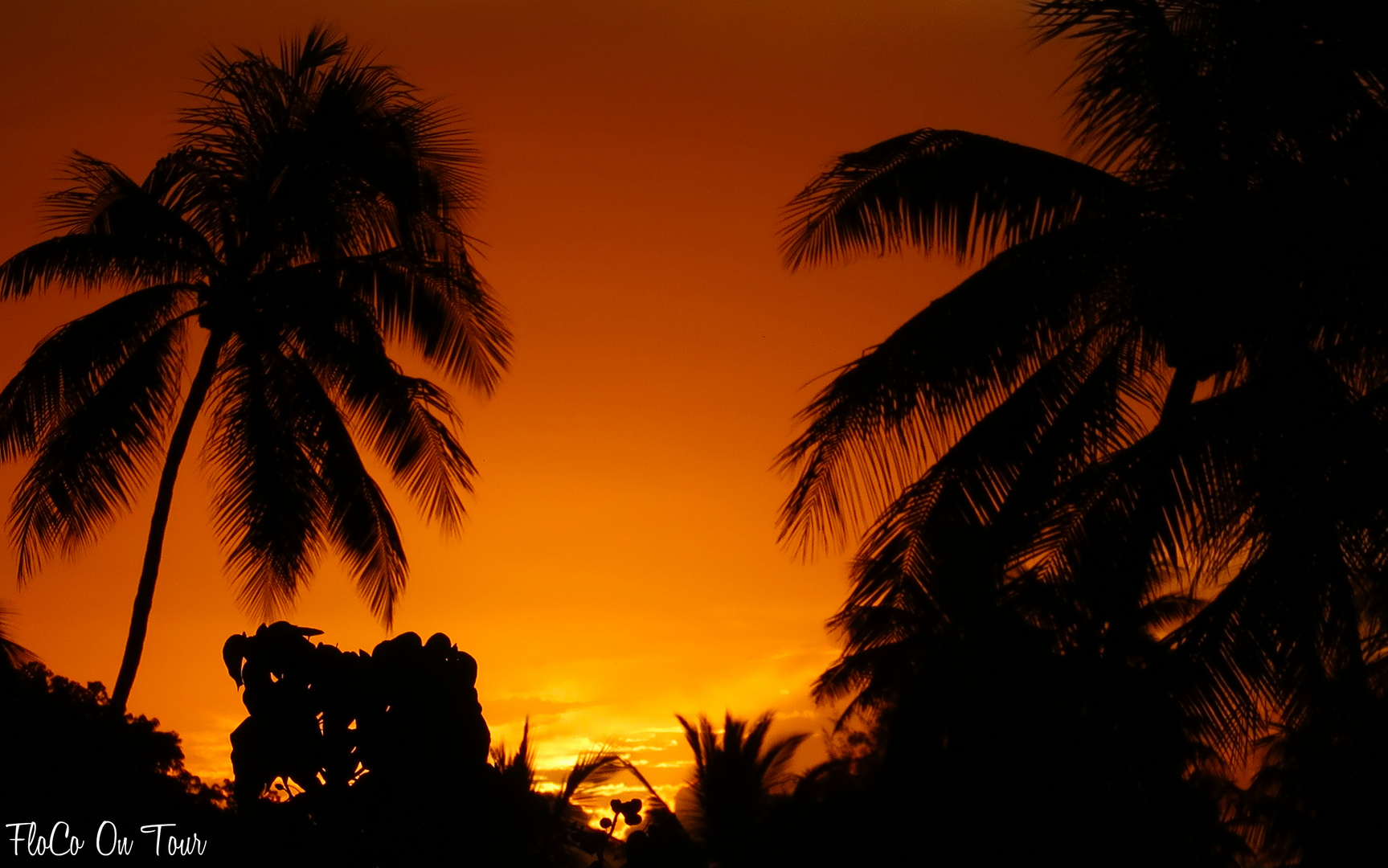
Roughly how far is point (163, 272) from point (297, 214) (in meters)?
1.54

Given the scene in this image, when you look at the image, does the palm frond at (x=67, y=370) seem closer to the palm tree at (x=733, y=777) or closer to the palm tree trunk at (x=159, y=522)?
the palm tree trunk at (x=159, y=522)

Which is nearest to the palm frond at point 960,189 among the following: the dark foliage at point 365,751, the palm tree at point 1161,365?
the palm tree at point 1161,365

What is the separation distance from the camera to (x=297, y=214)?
39.3 feet

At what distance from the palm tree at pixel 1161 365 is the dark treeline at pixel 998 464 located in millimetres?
26

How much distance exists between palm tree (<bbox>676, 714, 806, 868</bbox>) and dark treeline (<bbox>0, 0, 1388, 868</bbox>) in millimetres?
4581

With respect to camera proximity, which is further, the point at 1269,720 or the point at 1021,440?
the point at 1021,440

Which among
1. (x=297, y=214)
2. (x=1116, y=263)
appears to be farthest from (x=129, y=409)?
(x=1116, y=263)

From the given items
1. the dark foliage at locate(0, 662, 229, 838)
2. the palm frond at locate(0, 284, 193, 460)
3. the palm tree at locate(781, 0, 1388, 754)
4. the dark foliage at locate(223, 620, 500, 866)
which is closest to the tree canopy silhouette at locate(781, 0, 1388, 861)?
the palm tree at locate(781, 0, 1388, 754)

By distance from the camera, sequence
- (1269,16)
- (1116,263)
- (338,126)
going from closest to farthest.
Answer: (1269,16), (1116,263), (338,126)

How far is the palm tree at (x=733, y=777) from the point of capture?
16516mm

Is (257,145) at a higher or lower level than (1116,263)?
higher

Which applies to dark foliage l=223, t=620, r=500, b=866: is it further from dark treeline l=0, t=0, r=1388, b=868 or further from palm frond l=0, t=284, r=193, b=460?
palm frond l=0, t=284, r=193, b=460

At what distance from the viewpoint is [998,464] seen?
834cm

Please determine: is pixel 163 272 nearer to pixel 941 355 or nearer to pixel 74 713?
pixel 74 713
